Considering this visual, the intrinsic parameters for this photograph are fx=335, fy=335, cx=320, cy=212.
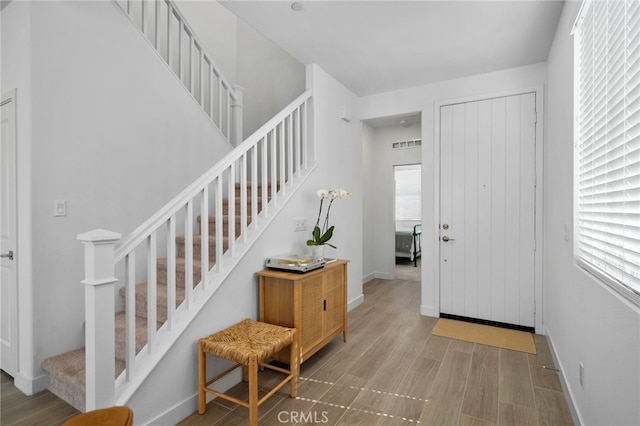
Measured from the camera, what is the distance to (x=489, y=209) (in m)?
3.55

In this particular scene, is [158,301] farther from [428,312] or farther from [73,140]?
[428,312]

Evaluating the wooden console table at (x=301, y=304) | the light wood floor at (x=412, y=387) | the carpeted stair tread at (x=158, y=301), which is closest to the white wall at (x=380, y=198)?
the light wood floor at (x=412, y=387)

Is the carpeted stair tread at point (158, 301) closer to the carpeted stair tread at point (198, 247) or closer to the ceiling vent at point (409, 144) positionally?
the carpeted stair tread at point (198, 247)

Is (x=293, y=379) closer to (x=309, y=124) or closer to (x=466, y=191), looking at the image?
(x=309, y=124)

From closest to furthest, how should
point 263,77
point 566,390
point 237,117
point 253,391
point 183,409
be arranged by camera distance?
point 253,391
point 183,409
point 566,390
point 237,117
point 263,77

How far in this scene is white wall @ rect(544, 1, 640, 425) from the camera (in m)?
1.21

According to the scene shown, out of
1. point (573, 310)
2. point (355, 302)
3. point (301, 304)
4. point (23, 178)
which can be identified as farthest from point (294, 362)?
point (23, 178)

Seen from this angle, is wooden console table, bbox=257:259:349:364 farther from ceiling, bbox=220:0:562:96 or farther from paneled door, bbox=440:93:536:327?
ceiling, bbox=220:0:562:96

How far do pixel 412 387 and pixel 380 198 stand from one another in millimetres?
3725

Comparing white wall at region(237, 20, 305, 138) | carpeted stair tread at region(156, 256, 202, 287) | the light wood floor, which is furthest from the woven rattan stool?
→ white wall at region(237, 20, 305, 138)

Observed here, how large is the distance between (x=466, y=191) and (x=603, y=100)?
7.12 ft

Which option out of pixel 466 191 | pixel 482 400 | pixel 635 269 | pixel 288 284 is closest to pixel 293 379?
pixel 288 284

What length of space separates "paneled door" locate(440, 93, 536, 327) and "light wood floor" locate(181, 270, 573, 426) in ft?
1.89

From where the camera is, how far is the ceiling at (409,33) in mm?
2439
